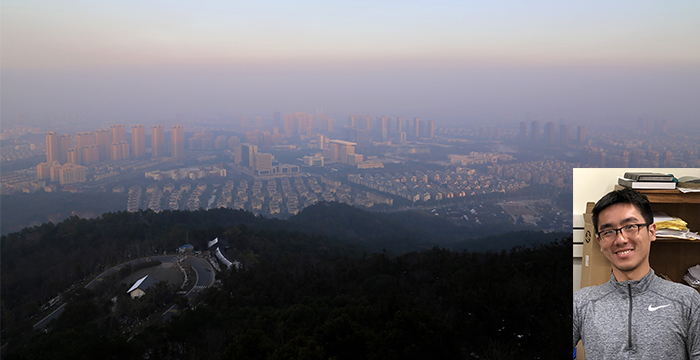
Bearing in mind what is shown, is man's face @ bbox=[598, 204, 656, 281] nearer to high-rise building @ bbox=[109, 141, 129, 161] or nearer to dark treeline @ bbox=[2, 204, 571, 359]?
dark treeline @ bbox=[2, 204, 571, 359]

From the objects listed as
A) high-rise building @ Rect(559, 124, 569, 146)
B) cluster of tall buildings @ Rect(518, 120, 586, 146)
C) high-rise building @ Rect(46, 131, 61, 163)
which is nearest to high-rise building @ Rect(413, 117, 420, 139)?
cluster of tall buildings @ Rect(518, 120, 586, 146)

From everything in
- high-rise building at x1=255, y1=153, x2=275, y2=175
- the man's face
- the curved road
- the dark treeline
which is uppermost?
the man's face

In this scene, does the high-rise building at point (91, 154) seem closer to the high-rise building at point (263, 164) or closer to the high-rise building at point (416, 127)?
the high-rise building at point (263, 164)

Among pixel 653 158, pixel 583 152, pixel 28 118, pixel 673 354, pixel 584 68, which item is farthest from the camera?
pixel 28 118

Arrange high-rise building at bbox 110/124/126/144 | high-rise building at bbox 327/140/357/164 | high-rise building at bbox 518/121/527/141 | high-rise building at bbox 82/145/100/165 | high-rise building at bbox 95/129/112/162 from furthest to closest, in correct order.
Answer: high-rise building at bbox 327/140/357/164
high-rise building at bbox 110/124/126/144
high-rise building at bbox 95/129/112/162
high-rise building at bbox 82/145/100/165
high-rise building at bbox 518/121/527/141

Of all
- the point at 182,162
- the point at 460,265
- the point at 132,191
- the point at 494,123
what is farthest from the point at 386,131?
the point at 460,265

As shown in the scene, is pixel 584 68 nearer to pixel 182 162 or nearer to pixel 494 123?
pixel 494 123
